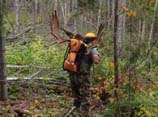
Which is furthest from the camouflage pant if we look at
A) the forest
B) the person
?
the forest

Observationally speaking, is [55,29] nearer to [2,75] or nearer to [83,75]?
[83,75]

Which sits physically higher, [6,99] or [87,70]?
[87,70]

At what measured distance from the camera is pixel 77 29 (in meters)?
21.7

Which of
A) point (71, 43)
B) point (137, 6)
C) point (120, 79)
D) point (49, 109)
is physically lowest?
point (49, 109)

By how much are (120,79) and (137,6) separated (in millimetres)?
1496

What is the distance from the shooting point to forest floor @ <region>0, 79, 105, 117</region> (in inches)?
361

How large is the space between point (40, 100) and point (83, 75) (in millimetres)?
1369

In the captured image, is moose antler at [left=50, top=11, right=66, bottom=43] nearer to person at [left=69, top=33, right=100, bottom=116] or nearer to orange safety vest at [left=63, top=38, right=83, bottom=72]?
orange safety vest at [left=63, top=38, right=83, bottom=72]

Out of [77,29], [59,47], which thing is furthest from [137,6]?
[77,29]

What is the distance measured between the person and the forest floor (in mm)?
260

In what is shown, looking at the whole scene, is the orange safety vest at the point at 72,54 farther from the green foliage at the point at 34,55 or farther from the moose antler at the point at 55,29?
the green foliage at the point at 34,55

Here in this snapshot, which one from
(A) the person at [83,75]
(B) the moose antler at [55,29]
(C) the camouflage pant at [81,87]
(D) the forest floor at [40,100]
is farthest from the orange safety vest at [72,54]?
(D) the forest floor at [40,100]

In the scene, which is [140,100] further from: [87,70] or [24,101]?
[24,101]

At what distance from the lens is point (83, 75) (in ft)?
31.6
